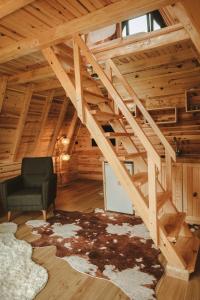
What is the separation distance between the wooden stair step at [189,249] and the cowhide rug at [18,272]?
1.35 m

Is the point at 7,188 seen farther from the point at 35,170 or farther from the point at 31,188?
the point at 35,170

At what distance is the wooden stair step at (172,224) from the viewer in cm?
223

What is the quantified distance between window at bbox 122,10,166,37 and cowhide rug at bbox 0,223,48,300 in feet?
11.5

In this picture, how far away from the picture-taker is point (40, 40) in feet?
8.19

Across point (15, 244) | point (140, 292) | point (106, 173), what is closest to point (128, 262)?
point (140, 292)

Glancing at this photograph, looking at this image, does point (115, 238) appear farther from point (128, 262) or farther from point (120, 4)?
point (120, 4)

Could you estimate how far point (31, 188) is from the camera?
4008 mm

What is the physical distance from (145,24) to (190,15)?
1.90 m

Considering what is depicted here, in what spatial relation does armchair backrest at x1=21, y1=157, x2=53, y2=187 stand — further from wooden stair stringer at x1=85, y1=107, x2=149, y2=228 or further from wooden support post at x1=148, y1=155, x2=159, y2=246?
wooden support post at x1=148, y1=155, x2=159, y2=246

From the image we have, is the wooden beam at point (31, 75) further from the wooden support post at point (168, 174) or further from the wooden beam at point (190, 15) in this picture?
Result: the wooden support post at point (168, 174)

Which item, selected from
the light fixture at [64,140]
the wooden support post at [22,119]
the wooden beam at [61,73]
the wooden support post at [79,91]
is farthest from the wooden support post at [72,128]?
the wooden support post at [79,91]

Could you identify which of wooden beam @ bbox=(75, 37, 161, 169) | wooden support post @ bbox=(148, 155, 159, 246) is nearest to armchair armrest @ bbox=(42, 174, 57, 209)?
wooden beam @ bbox=(75, 37, 161, 169)

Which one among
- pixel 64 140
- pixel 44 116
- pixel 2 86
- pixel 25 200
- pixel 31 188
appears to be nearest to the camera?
pixel 25 200

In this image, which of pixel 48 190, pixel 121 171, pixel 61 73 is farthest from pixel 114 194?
pixel 61 73
